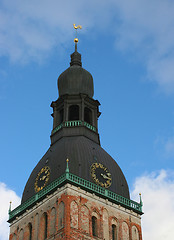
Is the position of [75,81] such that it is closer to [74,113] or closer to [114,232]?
[74,113]

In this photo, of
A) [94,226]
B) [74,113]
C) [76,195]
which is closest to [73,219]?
[76,195]

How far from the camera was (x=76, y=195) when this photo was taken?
58156mm

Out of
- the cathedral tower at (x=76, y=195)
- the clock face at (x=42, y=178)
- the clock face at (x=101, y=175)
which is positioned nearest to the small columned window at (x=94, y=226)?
the cathedral tower at (x=76, y=195)

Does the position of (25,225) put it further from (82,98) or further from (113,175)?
(82,98)

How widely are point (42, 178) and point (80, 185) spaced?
509cm

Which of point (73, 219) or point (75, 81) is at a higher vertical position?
point (75, 81)

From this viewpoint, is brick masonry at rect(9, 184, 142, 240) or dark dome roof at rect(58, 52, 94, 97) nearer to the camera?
brick masonry at rect(9, 184, 142, 240)

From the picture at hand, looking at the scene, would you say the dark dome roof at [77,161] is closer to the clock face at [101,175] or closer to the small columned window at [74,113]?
the clock face at [101,175]

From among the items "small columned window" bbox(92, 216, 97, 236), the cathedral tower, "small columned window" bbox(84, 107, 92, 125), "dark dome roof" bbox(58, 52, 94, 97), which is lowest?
"small columned window" bbox(92, 216, 97, 236)

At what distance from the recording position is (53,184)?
59438mm

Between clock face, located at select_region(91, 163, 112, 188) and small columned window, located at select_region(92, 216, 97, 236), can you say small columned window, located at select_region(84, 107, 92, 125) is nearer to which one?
clock face, located at select_region(91, 163, 112, 188)

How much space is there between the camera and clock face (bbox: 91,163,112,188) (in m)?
60.8

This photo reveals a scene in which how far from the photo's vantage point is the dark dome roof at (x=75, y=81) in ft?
233

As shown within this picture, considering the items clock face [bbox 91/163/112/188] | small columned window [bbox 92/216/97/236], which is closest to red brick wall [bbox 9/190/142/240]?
small columned window [bbox 92/216/97/236]
